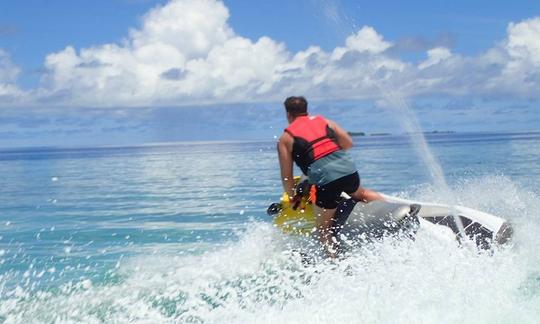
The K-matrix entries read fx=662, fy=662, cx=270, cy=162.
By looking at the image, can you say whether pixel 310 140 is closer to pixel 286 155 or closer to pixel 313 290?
pixel 286 155

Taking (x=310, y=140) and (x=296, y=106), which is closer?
(x=310, y=140)

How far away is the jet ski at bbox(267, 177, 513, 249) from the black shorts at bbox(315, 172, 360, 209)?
0.15 meters

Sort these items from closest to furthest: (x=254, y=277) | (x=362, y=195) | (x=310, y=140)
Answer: (x=310, y=140) → (x=362, y=195) → (x=254, y=277)

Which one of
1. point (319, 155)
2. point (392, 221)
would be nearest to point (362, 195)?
point (392, 221)

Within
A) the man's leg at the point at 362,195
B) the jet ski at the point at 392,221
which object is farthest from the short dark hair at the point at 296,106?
the man's leg at the point at 362,195

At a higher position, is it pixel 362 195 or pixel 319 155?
pixel 319 155

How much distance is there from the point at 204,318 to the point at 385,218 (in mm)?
1826

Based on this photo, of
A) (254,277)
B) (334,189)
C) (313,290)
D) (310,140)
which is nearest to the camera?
(313,290)

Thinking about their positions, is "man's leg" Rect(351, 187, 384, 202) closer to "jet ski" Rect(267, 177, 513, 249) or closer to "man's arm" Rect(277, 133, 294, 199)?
"jet ski" Rect(267, 177, 513, 249)

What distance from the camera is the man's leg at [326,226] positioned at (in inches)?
236

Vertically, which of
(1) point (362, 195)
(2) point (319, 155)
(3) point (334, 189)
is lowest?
(1) point (362, 195)

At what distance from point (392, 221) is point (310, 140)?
1038 mm

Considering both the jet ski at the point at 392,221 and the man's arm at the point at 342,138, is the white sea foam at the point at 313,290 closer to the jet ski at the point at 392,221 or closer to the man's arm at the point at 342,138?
the jet ski at the point at 392,221

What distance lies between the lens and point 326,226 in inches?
238
